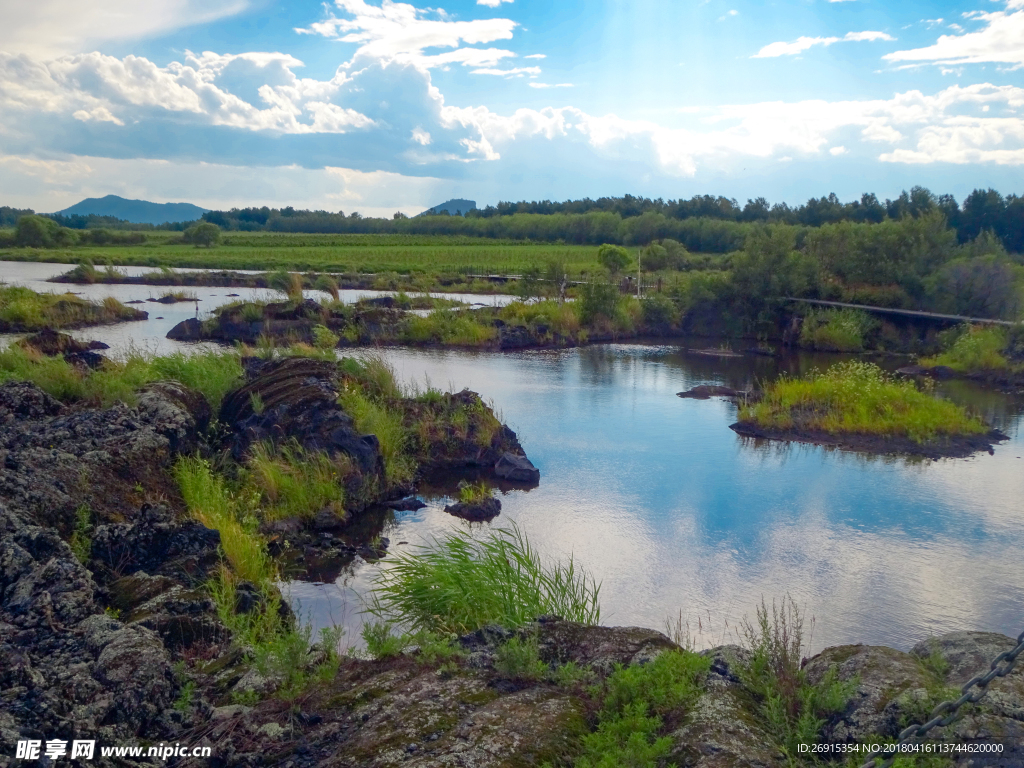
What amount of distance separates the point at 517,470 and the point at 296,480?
3.74 meters

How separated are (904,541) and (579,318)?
21925 mm

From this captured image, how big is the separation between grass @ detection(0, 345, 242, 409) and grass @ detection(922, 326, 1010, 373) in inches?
823

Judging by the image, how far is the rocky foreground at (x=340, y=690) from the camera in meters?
4.47

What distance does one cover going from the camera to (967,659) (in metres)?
5.55

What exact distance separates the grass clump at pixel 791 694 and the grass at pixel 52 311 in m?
30.6

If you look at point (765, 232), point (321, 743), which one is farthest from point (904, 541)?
point (765, 232)

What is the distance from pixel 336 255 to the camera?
7781 centimetres

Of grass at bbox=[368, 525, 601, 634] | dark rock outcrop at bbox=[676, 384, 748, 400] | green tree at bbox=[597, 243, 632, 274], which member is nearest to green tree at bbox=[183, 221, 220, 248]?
green tree at bbox=[597, 243, 632, 274]

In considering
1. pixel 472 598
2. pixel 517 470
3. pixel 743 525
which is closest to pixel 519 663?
pixel 472 598

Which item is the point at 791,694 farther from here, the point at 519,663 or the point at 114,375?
the point at 114,375

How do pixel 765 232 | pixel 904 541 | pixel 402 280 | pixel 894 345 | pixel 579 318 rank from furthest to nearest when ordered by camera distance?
pixel 402 280, pixel 765 232, pixel 579 318, pixel 894 345, pixel 904 541

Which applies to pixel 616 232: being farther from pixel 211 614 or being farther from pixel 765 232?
pixel 211 614

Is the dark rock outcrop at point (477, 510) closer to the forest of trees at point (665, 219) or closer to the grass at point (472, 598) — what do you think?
the grass at point (472, 598)

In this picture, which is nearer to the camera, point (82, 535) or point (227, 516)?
point (82, 535)
